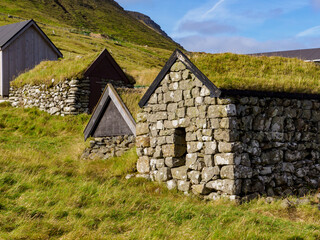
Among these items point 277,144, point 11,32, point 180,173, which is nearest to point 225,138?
point 277,144

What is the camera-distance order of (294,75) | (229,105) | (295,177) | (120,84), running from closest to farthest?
1. (229,105)
2. (295,177)
3. (294,75)
4. (120,84)

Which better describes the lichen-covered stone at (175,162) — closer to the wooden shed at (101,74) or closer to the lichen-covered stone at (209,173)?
the lichen-covered stone at (209,173)

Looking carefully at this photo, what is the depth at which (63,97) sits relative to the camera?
60.6 feet

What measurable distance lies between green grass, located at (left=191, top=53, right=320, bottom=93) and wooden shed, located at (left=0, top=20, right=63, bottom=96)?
1691 centimetres

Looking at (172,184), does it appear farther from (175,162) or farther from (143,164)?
(143,164)

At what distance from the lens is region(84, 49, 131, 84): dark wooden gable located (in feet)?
61.6

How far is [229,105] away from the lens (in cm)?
797

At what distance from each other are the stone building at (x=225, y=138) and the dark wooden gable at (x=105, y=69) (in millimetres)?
9480

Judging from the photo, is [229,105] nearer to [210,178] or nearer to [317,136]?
[210,178]

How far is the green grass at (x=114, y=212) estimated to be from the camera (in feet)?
17.9

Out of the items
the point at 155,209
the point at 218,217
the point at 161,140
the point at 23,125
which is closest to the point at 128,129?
the point at 161,140

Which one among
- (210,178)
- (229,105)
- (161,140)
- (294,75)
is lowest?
(210,178)

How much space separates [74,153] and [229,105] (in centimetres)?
682

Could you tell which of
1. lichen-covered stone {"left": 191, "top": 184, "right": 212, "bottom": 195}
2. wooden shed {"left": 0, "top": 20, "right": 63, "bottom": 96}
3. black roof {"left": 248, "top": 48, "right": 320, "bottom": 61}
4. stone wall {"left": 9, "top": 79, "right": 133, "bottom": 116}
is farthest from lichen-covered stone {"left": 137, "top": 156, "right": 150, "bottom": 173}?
black roof {"left": 248, "top": 48, "right": 320, "bottom": 61}
